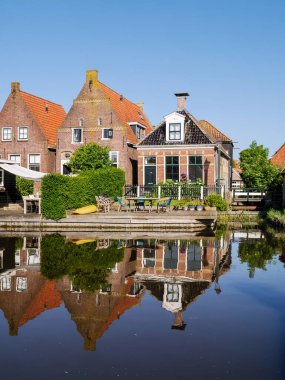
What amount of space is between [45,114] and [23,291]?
3246 cm

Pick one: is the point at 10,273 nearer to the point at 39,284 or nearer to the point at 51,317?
the point at 39,284

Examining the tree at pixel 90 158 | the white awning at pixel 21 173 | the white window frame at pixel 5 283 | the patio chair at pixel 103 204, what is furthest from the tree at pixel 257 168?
the white window frame at pixel 5 283

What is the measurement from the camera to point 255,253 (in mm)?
18344

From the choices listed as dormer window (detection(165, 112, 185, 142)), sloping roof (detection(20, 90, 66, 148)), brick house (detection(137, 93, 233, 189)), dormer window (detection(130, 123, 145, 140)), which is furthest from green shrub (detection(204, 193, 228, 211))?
sloping roof (detection(20, 90, 66, 148))

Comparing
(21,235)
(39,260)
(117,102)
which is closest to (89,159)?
(117,102)

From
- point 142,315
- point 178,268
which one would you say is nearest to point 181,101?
point 178,268

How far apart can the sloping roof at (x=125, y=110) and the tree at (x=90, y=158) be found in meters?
3.99

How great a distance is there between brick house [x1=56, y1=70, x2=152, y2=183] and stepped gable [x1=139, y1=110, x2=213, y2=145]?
197 centimetres

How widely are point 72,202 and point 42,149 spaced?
1147 centimetres

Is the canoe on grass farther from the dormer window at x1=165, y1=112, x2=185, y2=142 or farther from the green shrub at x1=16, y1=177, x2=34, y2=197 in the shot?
the dormer window at x1=165, y1=112, x2=185, y2=142

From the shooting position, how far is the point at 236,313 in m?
9.86

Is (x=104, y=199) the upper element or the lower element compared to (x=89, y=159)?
lower

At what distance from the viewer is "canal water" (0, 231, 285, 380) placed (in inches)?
276

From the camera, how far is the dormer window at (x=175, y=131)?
37.1 meters
